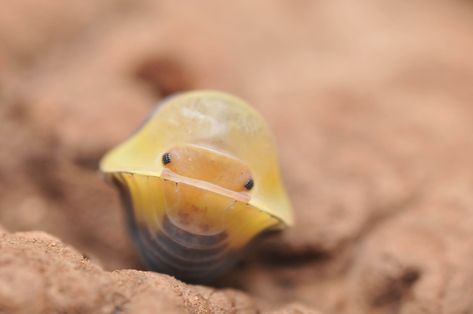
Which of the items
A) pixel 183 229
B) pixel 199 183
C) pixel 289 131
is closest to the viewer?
pixel 199 183

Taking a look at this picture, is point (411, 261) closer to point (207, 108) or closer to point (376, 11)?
point (207, 108)

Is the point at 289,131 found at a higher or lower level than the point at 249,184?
higher

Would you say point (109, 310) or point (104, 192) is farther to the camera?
point (104, 192)

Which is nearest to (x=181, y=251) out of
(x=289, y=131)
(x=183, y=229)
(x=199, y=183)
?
(x=183, y=229)

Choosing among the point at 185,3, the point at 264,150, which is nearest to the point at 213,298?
the point at 264,150

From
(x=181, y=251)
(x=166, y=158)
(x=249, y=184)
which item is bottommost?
(x=181, y=251)

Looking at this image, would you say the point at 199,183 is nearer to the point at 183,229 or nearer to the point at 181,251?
the point at 183,229
